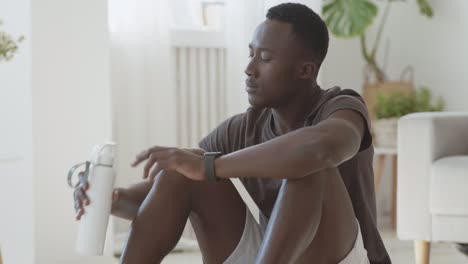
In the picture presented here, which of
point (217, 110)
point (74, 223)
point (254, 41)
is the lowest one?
point (74, 223)

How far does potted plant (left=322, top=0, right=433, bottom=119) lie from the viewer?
3.96m

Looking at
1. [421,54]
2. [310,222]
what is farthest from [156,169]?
[421,54]

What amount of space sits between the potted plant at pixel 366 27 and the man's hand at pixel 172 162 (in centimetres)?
262

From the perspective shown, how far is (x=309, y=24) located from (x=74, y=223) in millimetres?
1667

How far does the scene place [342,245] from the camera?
1475 millimetres

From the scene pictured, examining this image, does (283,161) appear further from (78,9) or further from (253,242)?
(78,9)

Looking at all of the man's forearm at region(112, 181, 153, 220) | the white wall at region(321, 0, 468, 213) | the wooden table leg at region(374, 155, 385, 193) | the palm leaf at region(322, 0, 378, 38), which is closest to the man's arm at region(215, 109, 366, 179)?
the man's forearm at region(112, 181, 153, 220)

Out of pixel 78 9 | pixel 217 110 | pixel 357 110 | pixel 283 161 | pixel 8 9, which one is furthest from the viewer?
pixel 217 110

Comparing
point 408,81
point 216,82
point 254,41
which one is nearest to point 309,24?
point 254,41

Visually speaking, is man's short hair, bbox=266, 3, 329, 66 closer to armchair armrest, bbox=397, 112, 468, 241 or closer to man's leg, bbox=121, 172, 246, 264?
man's leg, bbox=121, 172, 246, 264

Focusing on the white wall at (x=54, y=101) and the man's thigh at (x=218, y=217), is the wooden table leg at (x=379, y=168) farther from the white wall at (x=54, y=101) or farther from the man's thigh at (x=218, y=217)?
the man's thigh at (x=218, y=217)

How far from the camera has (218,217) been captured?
1.58 metres

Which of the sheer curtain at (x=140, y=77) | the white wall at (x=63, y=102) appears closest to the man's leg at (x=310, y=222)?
the white wall at (x=63, y=102)

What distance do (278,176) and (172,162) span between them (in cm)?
18
